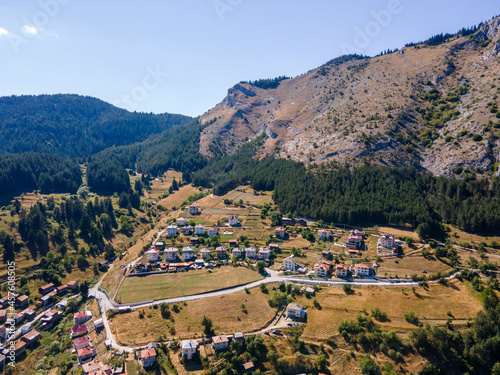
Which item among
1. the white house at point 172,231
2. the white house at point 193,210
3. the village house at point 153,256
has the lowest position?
the village house at point 153,256

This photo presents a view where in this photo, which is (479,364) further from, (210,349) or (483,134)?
(483,134)

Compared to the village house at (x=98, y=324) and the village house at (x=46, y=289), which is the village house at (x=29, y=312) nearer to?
the village house at (x=46, y=289)

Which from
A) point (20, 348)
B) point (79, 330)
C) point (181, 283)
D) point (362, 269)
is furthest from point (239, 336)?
point (20, 348)

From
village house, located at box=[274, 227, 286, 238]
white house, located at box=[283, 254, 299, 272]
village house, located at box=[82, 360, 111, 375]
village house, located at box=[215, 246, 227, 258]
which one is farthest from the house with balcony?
village house, located at box=[82, 360, 111, 375]

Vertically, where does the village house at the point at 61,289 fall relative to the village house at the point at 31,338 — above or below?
above

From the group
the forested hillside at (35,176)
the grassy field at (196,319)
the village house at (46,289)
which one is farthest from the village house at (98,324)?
the forested hillside at (35,176)

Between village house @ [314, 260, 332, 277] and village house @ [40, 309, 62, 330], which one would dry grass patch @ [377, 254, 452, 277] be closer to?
village house @ [314, 260, 332, 277]
